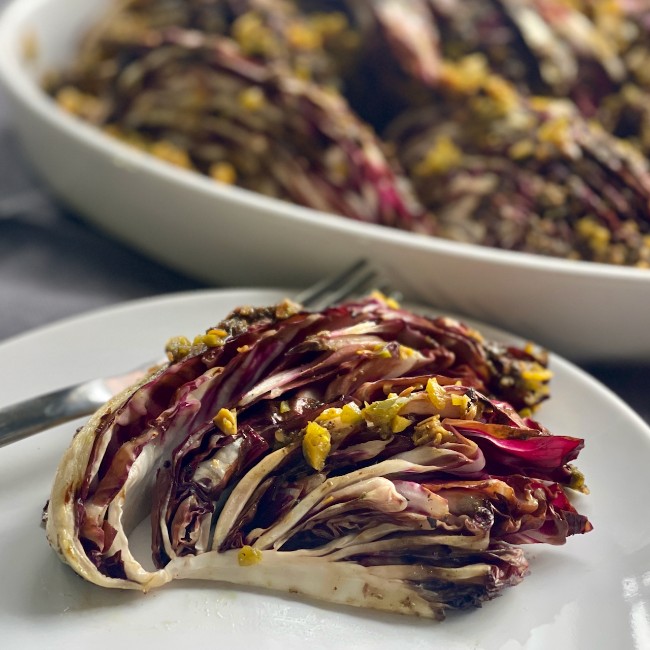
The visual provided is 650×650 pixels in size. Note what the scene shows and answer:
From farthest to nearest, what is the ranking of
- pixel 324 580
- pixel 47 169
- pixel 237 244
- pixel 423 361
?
pixel 47 169 < pixel 237 244 < pixel 423 361 < pixel 324 580

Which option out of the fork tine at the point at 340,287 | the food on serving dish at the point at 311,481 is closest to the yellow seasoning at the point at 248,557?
the food on serving dish at the point at 311,481

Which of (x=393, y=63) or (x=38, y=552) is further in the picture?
(x=393, y=63)

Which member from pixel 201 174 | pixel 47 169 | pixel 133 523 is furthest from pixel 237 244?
pixel 133 523

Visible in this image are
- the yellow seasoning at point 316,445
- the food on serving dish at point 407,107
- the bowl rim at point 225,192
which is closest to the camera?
the yellow seasoning at point 316,445

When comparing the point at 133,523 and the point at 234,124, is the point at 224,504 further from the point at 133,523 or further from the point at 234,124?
the point at 234,124

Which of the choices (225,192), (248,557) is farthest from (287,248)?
(248,557)

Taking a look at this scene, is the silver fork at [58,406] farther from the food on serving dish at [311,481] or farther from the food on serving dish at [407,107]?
the food on serving dish at [407,107]

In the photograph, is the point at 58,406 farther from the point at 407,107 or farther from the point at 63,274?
the point at 407,107
